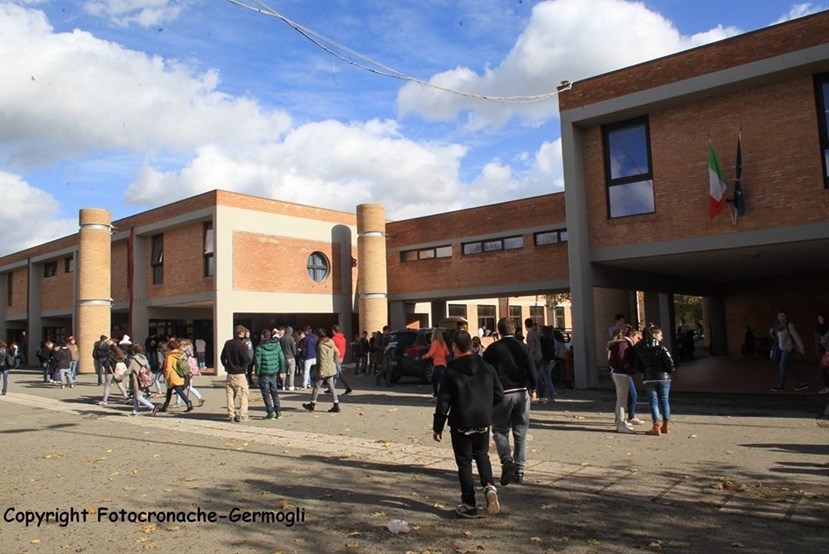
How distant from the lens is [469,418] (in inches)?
223

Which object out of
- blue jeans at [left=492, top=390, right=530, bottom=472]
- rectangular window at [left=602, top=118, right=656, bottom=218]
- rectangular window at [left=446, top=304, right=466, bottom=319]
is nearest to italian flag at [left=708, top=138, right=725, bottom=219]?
rectangular window at [left=602, top=118, right=656, bottom=218]

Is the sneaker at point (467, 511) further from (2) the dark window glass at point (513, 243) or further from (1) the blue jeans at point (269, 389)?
(2) the dark window glass at point (513, 243)

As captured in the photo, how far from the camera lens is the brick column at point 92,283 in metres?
28.3

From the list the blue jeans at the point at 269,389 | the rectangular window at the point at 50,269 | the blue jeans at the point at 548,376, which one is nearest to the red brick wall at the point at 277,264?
the blue jeans at the point at 269,389

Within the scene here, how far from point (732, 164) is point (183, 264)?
22509mm

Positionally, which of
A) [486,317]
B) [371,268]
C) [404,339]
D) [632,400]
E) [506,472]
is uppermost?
[371,268]

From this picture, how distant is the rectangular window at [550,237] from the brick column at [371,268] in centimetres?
745

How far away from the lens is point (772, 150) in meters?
12.9

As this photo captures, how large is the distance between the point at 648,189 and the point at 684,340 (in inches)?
515

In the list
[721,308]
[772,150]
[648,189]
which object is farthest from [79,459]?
[721,308]

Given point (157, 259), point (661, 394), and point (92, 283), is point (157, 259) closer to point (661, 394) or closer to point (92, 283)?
point (92, 283)

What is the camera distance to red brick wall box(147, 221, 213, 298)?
90.8ft

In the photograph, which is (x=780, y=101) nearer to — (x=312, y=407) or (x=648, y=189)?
(x=648, y=189)

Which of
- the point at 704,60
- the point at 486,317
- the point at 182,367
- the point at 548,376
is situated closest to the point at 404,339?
the point at 548,376
